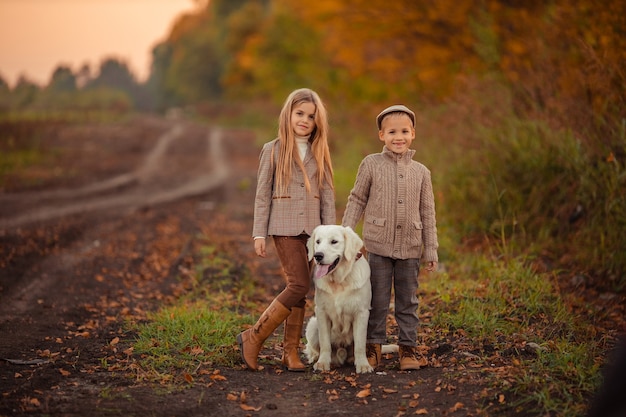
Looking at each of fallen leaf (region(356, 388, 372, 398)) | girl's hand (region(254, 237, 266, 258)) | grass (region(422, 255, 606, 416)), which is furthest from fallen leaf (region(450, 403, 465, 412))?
girl's hand (region(254, 237, 266, 258))

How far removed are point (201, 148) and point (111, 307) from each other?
2135 centimetres

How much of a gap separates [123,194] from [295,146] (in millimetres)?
11511

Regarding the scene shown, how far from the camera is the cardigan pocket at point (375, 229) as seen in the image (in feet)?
16.3

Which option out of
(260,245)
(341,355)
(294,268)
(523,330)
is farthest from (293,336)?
(523,330)

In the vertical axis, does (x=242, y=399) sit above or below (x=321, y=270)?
below

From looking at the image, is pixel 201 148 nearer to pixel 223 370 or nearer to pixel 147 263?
pixel 147 263

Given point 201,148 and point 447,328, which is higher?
point 201,148

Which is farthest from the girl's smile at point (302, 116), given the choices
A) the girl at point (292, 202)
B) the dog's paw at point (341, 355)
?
the dog's paw at point (341, 355)

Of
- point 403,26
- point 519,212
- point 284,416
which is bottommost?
point 284,416

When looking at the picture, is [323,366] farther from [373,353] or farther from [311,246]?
[311,246]

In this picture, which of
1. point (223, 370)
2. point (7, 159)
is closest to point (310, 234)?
point (223, 370)

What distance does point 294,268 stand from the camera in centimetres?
498

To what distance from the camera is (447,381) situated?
15.1ft

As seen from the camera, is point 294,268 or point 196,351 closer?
point 294,268
